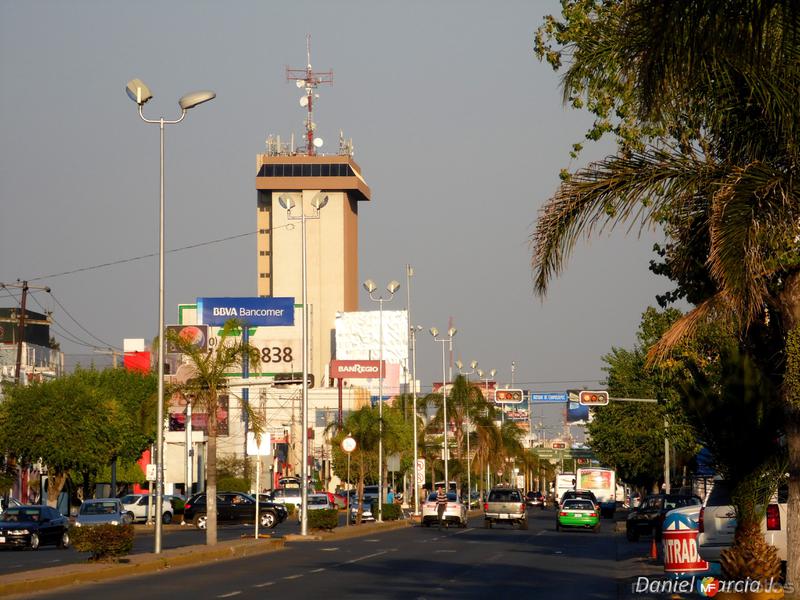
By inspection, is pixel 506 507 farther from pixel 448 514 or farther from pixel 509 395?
pixel 509 395

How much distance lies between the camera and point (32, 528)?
4356 centimetres

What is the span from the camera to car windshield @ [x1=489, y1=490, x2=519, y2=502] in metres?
61.6

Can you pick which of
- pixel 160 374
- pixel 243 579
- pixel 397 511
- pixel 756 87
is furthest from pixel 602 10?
pixel 397 511

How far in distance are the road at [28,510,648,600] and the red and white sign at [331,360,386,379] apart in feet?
317

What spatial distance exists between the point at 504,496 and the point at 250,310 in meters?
72.2

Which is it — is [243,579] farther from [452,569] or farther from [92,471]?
[92,471]

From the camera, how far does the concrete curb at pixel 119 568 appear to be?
23.2m

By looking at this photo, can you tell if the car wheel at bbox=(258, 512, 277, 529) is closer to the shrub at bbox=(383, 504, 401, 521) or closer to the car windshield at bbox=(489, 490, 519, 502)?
the shrub at bbox=(383, 504, 401, 521)

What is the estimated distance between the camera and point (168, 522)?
228ft

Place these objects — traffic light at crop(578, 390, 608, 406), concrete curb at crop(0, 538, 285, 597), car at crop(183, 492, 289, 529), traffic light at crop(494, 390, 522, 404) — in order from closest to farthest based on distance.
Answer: concrete curb at crop(0, 538, 285, 597), car at crop(183, 492, 289, 529), traffic light at crop(578, 390, 608, 406), traffic light at crop(494, 390, 522, 404)
